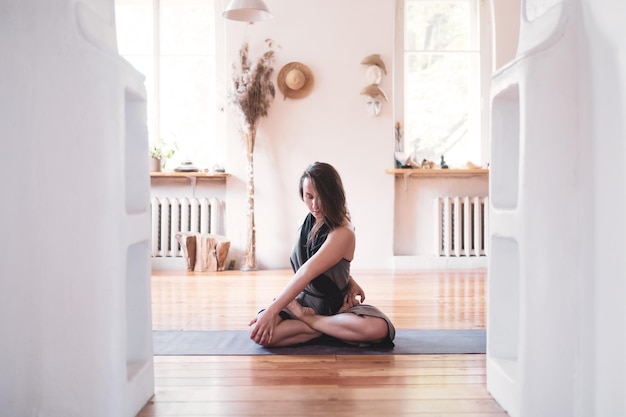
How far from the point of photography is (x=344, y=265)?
97.1 inches

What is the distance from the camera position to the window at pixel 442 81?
580 cm

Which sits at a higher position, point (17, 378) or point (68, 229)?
point (68, 229)

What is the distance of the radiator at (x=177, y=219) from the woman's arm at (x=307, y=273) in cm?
333

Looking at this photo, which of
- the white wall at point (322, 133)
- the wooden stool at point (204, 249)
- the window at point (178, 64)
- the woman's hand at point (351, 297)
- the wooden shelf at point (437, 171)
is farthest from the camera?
the window at point (178, 64)

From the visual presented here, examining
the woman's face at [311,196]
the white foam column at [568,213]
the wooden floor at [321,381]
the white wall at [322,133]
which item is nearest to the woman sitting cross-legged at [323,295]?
the woman's face at [311,196]

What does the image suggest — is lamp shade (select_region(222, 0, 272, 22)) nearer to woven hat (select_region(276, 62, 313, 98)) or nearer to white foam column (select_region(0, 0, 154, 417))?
woven hat (select_region(276, 62, 313, 98))

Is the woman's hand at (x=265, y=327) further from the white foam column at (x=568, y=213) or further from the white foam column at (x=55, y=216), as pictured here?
the white foam column at (x=568, y=213)

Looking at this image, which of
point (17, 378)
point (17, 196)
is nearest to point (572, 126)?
point (17, 196)

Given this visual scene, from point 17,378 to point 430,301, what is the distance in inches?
105

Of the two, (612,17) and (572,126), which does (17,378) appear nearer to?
(572,126)

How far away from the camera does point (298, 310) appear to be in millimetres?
2422

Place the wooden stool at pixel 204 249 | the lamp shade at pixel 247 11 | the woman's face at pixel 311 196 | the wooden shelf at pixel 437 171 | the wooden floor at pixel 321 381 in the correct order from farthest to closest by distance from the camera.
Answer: the wooden shelf at pixel 437 171 → the wooden stool at pixel 204 249 → the lamp shade at pixel 247 11 → the woman's face at pixel 311 196 → the wooden floor at pixel 321 381

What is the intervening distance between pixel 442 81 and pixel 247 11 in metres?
2.39

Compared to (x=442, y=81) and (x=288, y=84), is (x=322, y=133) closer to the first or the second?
(x=288, y=84)
